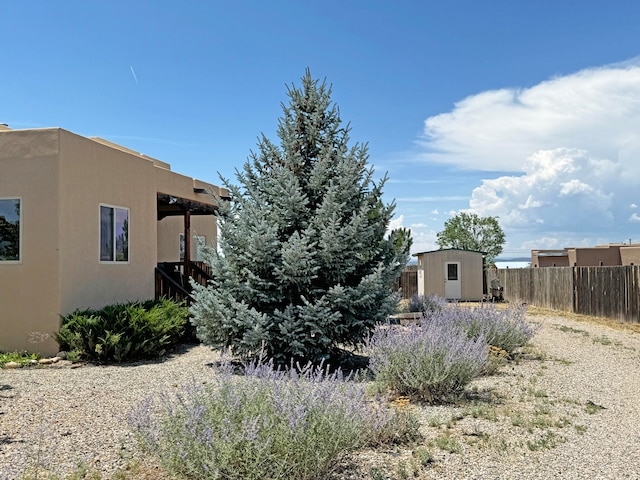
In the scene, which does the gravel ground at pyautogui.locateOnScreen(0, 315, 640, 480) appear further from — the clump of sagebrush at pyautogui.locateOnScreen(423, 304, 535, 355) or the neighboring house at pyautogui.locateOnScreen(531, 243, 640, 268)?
the neighboring house at pyautogui.locateOnScreen(531, 243, 640, 268)

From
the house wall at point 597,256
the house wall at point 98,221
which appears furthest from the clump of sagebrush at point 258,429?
the house wall at point 597,256

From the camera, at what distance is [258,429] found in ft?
11.5

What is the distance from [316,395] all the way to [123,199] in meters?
9.29

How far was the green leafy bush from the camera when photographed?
375 inches

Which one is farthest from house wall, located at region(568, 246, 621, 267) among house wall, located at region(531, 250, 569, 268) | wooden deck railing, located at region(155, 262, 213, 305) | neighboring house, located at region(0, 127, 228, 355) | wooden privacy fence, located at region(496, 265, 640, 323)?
neighboring house, located at region(0, 127, 228, 355)

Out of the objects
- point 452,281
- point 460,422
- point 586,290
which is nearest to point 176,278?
point 460,422

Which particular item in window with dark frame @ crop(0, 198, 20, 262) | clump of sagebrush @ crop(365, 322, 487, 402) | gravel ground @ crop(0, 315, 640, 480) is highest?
window with dark frame @ crop(0, 198, 20, 262)

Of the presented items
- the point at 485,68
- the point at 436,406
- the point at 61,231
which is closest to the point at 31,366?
the point at 61,231

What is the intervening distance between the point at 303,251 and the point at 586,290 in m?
14.7

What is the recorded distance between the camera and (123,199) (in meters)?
12.0

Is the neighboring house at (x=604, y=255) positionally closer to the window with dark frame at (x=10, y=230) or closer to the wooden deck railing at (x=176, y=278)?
the wooden deck railing at (x=176, y=278)

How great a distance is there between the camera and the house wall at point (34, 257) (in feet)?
32.7

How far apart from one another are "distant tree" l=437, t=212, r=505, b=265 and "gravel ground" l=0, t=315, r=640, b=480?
1561 inches

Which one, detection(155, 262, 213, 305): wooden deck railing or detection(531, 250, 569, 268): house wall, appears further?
detection(531, 250, 569, 268): house wall
